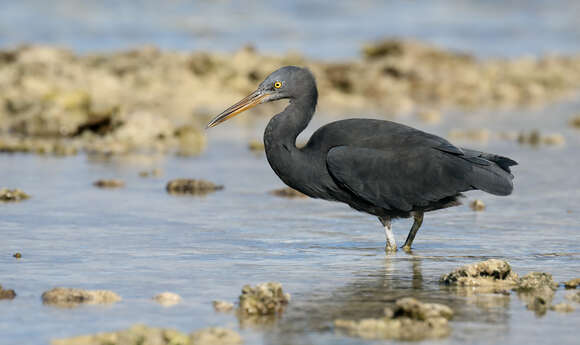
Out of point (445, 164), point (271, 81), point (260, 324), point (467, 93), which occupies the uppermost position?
point (467, 93)

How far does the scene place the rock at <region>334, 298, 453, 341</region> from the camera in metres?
5.29

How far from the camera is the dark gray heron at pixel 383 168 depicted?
771cm

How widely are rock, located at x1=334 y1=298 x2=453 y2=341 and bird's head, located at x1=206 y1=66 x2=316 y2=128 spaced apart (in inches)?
122

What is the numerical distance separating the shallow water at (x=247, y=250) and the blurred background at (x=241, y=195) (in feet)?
0.07

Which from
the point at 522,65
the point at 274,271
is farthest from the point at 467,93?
the point at 274,271

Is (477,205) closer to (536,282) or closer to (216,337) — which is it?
(536,282)

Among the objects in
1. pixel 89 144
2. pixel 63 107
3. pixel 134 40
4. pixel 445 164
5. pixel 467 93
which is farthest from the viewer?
pixel 134 40

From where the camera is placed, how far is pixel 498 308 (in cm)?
591

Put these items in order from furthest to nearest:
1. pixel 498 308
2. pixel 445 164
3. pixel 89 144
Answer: pixel 89 144
pixel 445 164
pixel 498 308

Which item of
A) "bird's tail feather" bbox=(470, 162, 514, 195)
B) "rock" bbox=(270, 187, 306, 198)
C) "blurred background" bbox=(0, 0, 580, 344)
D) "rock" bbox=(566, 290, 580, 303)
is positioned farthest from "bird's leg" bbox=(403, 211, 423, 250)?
"rock" bbox=(270, 187, 306, 198)

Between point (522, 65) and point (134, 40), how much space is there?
11134mm

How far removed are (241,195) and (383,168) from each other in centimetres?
290

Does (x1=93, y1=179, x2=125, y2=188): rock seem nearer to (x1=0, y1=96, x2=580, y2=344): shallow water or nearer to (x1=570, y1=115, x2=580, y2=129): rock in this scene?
(x1=0, y1=96, x2=580, y2=344): shallow water

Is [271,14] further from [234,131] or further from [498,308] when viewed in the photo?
[498,308]
